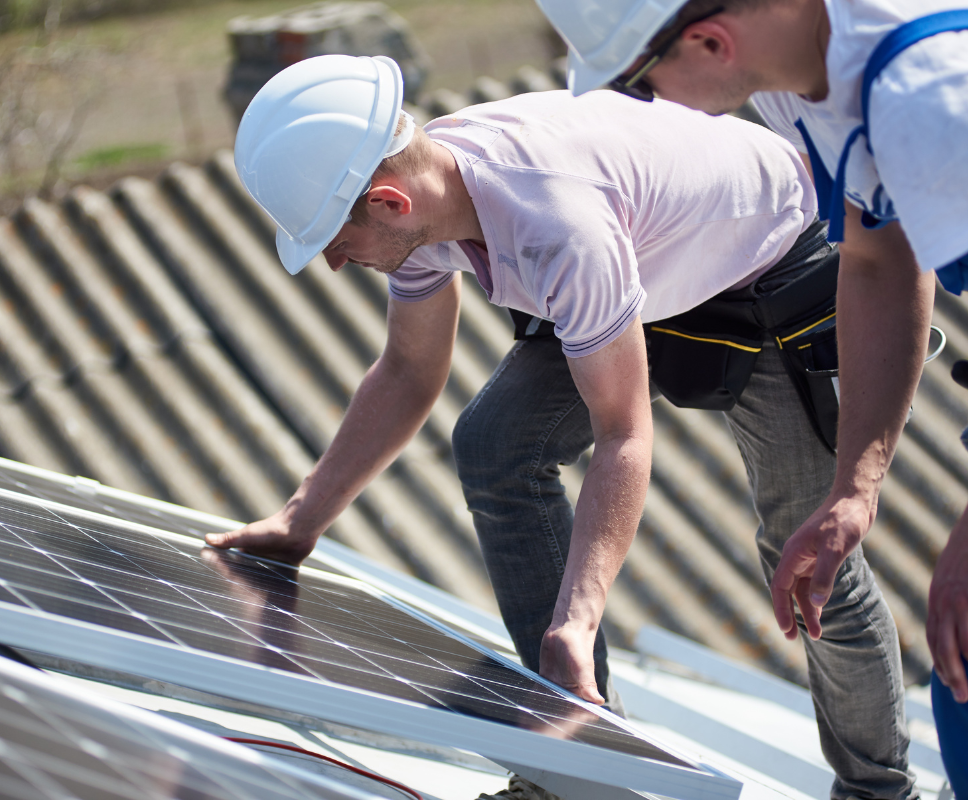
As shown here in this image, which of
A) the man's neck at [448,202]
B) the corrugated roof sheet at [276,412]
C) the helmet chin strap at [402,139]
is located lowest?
the corrugated roof sheet at [276,412]

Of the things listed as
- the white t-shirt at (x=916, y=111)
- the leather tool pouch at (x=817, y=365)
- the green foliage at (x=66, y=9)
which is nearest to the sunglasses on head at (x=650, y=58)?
the white t-shirt at (x=916, y=111)

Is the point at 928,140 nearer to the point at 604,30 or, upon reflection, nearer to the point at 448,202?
the point at 604,30

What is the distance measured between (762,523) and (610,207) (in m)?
0.89

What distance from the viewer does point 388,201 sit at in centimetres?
191

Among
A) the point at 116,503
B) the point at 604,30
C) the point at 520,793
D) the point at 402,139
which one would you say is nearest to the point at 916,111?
the point at 604,30

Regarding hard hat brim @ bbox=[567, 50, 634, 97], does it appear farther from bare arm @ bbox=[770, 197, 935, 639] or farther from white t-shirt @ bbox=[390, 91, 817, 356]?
bare arm @ bbox=[770, 197, 935, 639]

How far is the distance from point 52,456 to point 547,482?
2457 mm

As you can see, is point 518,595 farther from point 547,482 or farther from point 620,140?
point 620,140

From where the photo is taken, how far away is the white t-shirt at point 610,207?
1.80 meters

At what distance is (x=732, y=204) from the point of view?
81.8 inches

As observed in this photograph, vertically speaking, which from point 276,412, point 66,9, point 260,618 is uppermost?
point 260,618

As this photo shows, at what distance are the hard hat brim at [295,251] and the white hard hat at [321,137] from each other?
35 millimetres

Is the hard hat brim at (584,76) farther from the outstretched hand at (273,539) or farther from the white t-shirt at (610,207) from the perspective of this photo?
the outstretched hand at (273,539)

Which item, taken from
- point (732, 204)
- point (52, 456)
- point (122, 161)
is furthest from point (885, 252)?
point (122, 161)
